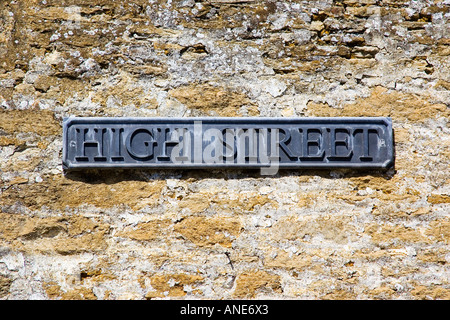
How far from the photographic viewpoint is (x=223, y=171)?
93.8 inches

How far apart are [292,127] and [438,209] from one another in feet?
3.07

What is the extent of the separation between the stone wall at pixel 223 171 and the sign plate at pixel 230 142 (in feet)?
0.24

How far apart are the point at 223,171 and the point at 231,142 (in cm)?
17

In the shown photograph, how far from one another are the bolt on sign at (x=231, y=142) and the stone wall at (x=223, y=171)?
7 cm

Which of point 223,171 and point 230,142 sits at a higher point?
point 230,142

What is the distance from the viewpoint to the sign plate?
2.34 metres

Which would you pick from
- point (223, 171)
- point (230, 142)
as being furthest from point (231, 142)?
point (223, 171)

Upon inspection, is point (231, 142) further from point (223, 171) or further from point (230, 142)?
point (223, 171)

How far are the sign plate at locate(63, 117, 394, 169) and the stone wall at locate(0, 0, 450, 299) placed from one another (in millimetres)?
74

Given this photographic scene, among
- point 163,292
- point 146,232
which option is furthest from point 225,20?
point 163,292

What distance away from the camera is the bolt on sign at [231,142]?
2.34m

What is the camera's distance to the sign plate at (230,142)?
7.68 ft

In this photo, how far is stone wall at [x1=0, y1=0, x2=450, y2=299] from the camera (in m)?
2.29

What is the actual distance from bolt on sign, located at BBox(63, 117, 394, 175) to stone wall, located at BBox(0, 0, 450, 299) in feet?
0.24
